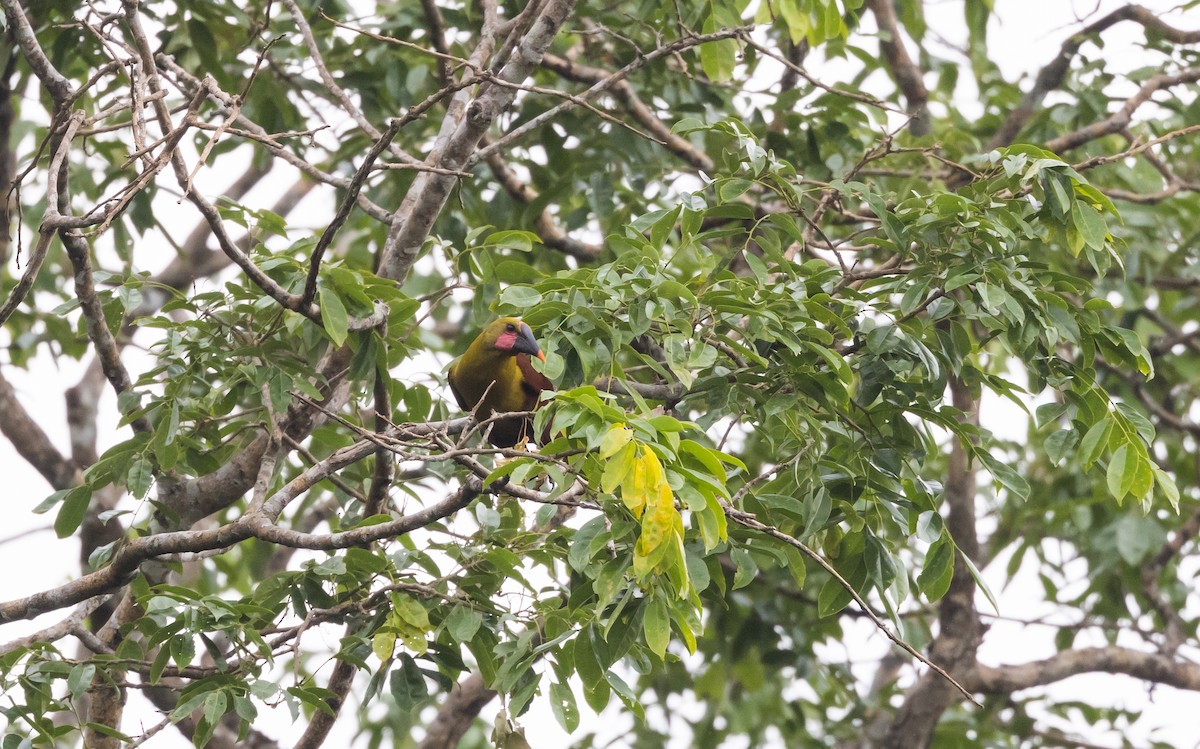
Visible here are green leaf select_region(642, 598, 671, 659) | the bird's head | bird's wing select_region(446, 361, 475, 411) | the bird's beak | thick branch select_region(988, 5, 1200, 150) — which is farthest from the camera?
thick branch select_region(988, 5, 1200, 150)

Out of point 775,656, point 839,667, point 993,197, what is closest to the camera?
point 993,197

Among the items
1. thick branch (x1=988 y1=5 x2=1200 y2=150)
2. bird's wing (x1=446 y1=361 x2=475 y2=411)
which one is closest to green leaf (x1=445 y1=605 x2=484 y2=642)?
bird's wing (x1=446 y1=361 x2=475 y2=411)

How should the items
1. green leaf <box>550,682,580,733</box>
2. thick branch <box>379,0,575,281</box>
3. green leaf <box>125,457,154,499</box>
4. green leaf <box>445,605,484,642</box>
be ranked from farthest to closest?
thick branch <box>379,0,575,281</box> < green leaf <box>125,457,154,499</box> < green leaf <box>445,605,484,642</box> < green leaf <box>550,682,580,733</box>

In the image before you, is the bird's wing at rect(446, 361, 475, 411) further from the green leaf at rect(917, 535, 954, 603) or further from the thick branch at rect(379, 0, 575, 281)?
the green leaf at rect(917, 535, 954, 603)

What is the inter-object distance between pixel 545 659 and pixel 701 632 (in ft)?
2.14

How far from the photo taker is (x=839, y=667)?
5988mm

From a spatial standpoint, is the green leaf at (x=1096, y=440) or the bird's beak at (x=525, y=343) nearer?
the green leaf at (x=1096, y=440)

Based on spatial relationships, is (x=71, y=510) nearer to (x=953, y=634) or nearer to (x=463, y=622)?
(x=463, y=622)

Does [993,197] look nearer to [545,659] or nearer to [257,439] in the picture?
[545,659]

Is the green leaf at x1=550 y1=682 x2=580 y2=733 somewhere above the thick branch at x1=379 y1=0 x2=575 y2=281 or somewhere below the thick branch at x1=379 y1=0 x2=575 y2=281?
below

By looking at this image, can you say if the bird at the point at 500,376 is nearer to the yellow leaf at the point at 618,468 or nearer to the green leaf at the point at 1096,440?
the green leaf at the point at 1096,440

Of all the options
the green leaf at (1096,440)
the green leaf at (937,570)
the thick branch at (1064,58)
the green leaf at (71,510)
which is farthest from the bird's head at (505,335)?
the thick branch at (1064,58)

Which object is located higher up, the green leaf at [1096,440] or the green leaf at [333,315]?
the green leaf at [1096,440]

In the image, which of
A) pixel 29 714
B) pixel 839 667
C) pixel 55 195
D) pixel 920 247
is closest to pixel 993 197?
pixel 920 247
